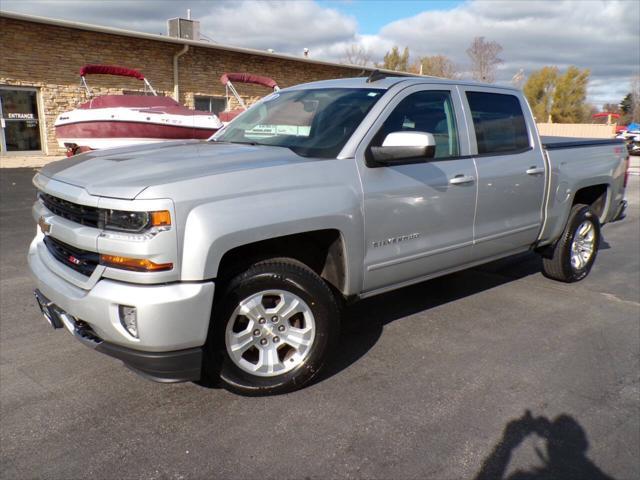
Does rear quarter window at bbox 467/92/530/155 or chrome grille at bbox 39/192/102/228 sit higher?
rear quarter window at bbox 467/92/530/155

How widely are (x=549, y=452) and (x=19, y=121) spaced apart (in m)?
17.3

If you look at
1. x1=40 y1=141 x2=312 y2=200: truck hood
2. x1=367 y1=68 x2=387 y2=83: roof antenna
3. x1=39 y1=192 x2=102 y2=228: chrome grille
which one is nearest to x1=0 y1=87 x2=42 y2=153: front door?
x1=40 y1=141 x2=312 y2=200: truck hood

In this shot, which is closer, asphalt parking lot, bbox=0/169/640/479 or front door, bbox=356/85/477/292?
asphalt parking lot, bbox=0/169/640/479

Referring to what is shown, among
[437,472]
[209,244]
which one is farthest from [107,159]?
[437,472]

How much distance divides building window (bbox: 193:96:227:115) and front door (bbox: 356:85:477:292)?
17.3m

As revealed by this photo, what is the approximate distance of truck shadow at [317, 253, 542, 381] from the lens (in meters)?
3.92

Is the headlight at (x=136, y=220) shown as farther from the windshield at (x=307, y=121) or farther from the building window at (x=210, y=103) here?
the building window at (x=210, y=103)

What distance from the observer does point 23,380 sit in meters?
3.36

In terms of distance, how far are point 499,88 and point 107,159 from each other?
329 centimetres

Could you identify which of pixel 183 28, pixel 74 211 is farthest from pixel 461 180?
pixel 183 28

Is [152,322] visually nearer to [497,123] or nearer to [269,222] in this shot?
[269,222]

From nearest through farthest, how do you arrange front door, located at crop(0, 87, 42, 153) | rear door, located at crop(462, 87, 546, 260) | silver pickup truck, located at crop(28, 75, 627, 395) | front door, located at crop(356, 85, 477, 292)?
silver pickup truck, located at crop(28, 75, 627, 395) → front door, located at crop(356, 85, 477, 292) → rear door, located at crop(462, 87, 546, 260) → front door, located at crop(0, 87, 42, 153)

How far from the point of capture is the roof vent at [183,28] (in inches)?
842

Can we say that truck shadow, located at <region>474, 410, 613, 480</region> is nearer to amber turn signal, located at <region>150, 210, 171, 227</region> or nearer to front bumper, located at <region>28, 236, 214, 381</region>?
front bumper, located at <region>28, 236, 214, 381</region>
